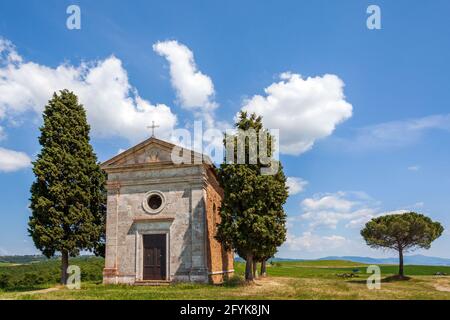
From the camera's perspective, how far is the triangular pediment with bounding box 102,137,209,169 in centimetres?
2331

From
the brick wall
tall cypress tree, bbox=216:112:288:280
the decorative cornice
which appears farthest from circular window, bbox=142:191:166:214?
tall cypress tree, bbox=216:112:288:280

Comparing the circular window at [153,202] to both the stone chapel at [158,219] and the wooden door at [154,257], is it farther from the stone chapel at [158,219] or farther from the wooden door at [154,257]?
the wooden door at [154,257]

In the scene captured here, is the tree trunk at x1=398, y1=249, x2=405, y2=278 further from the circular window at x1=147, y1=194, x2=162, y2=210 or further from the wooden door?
the circular window at x1=147, y1=194, x2=162, y2=210

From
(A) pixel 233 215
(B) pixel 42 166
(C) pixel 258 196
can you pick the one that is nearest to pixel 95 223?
(B) pixel 42 166

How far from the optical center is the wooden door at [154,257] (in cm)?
2206

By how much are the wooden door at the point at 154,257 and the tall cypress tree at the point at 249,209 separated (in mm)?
3679

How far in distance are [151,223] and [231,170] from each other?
6048 millimetres

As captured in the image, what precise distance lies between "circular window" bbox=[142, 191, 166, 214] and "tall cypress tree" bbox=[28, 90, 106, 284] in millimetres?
4543

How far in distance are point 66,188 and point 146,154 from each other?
5.70 m

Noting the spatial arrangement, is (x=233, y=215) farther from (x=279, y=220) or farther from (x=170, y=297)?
(x=170, y=297)

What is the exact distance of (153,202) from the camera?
2339 cm

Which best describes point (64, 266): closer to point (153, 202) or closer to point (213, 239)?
point (153, 202)

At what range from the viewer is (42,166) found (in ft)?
77.6

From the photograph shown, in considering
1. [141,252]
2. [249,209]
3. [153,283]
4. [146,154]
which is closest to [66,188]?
[146,154]
